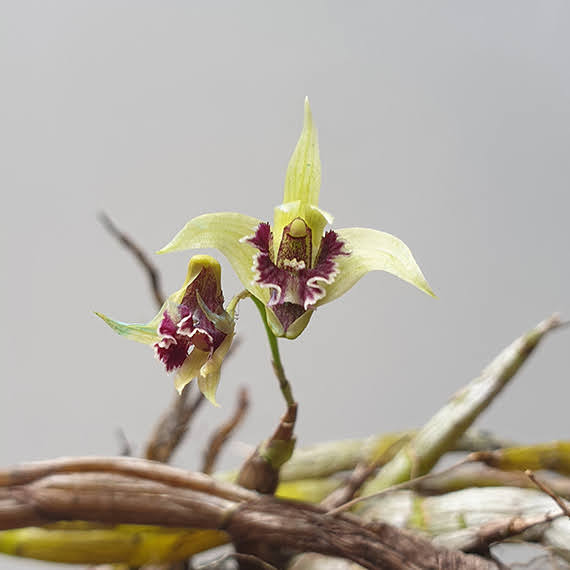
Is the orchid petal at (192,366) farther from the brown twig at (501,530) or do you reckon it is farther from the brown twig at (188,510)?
the brown twig at (501,530)

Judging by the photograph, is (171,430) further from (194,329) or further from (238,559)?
(194,329)

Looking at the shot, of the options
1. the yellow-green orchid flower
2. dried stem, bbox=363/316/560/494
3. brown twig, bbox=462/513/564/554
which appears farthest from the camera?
dried stem, bbox=363/316/560/494

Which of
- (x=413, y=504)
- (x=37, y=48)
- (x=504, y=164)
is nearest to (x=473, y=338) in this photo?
(x=504, y=164)

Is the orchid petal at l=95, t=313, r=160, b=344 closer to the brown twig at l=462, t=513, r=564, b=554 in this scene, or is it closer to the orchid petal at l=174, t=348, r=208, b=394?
the orchid petal at l=174, t=348, r=208, b=394

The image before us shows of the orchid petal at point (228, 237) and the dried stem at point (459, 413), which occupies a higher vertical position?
the orchid petal at point (228, 237)

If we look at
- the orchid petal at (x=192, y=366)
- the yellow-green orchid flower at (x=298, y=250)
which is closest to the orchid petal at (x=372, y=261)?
the yellow-green orchid flower at (x=298, y=250)

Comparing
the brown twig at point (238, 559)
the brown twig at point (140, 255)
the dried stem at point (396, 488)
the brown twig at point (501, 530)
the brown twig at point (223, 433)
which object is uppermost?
the brown twig at point (140, 255)

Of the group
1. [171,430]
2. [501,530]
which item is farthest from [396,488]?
[171,430]

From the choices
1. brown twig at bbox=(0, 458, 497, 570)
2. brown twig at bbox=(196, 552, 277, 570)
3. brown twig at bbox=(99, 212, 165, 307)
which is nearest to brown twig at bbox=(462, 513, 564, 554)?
brown twig at bbox=(0, 458, 497, 570)
